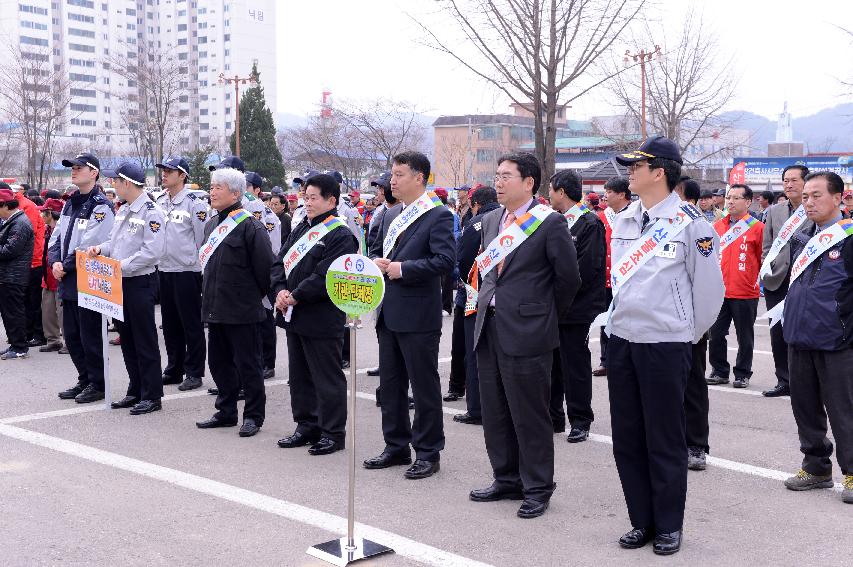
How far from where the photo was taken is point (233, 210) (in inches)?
298

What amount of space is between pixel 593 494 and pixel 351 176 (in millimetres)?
47443

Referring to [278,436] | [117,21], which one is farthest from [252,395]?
[117,21]

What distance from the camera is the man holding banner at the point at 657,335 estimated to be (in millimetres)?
4738

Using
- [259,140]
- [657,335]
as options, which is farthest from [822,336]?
[259,140]

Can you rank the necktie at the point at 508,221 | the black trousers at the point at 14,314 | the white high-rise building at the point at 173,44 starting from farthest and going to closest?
the white high-rise building at the point at 173,44 < the black trousers at the point at 14,314 < the necktie at the point at 508,221

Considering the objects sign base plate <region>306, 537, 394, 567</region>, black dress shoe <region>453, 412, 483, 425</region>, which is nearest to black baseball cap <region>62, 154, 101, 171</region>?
black dress shoe <region>453, 412, 483, 425</region>

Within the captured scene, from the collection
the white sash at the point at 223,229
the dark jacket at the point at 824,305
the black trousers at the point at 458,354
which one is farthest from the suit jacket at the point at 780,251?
the white sash at the point at 223,229

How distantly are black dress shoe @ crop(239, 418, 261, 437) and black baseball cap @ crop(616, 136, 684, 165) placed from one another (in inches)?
156

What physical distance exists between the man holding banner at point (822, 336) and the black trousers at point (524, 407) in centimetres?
177

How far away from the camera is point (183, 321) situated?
372 inches

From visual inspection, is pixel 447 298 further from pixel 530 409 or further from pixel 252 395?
pixel 530 409

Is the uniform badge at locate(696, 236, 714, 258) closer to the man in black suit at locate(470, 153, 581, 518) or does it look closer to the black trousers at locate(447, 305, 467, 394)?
the man in black suit at locate(470, 153, 581, 518)

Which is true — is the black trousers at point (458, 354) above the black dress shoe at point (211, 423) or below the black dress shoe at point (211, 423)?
above

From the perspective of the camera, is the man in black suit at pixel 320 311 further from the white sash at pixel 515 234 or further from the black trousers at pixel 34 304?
the black trousers at pixel 34 304
